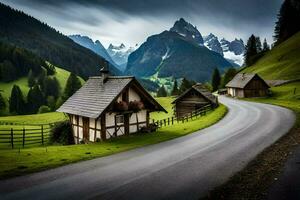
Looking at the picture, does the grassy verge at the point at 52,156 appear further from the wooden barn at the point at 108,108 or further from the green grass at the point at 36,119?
the green grass at the point at 36,119

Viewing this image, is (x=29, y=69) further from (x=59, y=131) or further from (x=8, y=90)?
(x=59, y=131)

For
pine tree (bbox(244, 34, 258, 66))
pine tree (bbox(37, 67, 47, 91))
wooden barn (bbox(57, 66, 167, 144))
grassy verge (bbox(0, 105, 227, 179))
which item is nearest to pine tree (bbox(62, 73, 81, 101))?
pine tree (bbox(37, 67, 47, 91))

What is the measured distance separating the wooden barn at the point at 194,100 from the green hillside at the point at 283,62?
44.3 m

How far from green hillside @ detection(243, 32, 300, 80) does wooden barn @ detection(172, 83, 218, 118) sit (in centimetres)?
4429

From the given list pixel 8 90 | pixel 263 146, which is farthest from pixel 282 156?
pixel 8 90

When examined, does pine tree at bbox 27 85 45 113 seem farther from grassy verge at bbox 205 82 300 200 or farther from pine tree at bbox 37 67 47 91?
grassy verge at bbox 205 82 300 200

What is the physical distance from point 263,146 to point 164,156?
8658 millimetres

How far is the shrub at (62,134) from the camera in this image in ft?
116

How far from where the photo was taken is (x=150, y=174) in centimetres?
1571

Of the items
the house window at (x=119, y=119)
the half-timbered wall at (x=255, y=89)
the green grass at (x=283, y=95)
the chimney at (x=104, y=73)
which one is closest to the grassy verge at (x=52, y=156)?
the house window at (x=119, y=119)

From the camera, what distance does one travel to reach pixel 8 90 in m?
140

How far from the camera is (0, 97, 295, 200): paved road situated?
12.9 metres

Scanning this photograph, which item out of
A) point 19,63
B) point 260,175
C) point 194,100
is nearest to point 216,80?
point 194,100

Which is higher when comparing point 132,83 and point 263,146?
point 132,83
